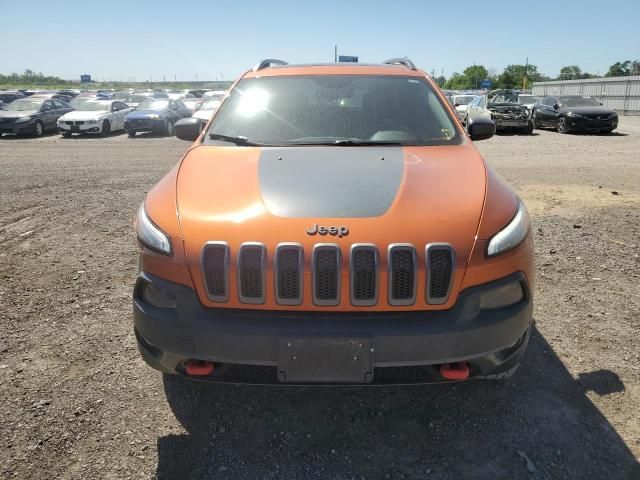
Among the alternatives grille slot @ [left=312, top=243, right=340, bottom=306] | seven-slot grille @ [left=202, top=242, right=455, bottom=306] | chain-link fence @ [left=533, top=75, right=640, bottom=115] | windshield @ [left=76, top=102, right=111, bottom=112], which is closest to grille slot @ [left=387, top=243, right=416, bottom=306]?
seven-slot grille @ [left=202, top=242, right=455, bottom=306]

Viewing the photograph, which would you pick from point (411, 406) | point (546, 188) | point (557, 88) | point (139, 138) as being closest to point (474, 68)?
point (557, 88)

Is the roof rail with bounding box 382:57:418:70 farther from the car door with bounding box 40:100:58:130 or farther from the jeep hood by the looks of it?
the car door with bounding box 40:100:58:130

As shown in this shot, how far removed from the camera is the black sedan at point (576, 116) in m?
19.0

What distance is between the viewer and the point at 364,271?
222cm

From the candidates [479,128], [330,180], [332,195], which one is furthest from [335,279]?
[479,128]

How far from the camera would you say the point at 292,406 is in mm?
2840

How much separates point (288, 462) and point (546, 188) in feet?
24.8

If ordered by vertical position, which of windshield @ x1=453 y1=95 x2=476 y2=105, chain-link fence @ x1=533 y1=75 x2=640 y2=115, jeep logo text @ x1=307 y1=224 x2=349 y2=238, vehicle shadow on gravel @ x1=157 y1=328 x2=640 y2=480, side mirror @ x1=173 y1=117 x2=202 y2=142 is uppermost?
chain-link fence @ x1=533 y1=75 x2=640 y2=115

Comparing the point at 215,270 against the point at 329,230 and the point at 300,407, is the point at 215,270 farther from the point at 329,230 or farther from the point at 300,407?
the point at 300,407

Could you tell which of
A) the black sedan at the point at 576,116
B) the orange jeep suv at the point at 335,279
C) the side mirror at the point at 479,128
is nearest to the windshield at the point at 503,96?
the black sedan at the point at 576,116

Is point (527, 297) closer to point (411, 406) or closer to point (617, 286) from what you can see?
point (411, 406)

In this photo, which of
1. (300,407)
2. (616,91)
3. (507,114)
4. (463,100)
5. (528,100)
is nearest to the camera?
(300,407)

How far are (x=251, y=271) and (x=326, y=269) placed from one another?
0.33 metres

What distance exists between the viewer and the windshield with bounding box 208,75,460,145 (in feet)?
11.2
